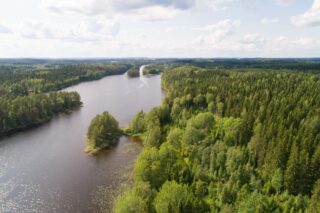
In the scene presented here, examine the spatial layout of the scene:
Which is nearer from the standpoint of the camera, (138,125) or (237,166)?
(237,166)

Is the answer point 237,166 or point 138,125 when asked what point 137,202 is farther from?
point 138,125

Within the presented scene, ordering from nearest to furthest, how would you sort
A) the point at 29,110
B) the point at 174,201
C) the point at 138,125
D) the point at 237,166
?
the point at 174,201 < the point at 237,166 < the point at 138,125 < the point at 29,110

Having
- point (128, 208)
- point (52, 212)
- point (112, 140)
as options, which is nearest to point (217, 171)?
point (128, 208)

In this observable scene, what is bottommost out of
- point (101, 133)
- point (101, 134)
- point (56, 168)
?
point (56, 168)

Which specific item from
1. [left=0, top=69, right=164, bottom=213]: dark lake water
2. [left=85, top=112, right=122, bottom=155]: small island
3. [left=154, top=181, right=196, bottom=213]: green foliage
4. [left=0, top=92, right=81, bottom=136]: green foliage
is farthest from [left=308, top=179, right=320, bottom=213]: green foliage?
[left=0, top=92, right=81, bottom=136]: green foliage

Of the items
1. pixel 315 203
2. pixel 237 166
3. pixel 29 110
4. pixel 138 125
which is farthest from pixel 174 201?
pixel 29 110

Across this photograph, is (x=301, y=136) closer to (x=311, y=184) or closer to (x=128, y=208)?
(x=311, y=184)

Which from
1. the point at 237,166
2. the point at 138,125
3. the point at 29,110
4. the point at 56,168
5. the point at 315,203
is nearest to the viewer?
the point at 315,203
